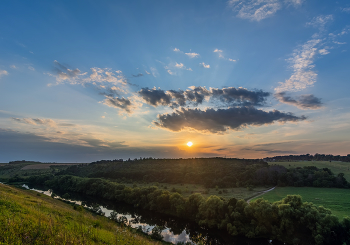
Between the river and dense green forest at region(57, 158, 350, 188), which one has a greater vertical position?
dense green forest at region(57, 158, 350, 188)

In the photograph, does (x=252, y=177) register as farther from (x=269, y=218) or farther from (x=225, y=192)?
(x=269, y=218)

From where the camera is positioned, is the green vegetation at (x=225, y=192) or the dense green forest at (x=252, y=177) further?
the dense green forest at (x=252, y=177)

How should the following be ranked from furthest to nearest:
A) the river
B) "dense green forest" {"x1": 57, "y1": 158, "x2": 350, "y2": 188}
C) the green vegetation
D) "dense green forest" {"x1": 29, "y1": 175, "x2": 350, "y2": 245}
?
"dense green forest" {"x1": 57, "y1": 158, "x2": 350, "y2": 188} → the green vegetation → the river → "dense green forest" {"x1": 29, "y1": 175, "x2": 350, "y2": 245}

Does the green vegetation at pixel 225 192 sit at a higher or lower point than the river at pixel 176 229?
higher

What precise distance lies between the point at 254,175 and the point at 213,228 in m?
67.8

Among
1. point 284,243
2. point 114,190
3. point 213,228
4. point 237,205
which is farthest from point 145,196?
point 284,243

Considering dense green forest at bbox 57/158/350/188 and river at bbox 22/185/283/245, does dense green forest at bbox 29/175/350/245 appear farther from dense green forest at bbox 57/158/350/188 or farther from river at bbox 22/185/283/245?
dense green forest at bbox 57/158/350/188

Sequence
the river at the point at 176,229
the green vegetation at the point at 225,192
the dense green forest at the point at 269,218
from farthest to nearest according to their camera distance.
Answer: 1. the green vegetation at the point at 225,192
2. the river at the point at 176,229
3. the dense green forest at the point at 269,218

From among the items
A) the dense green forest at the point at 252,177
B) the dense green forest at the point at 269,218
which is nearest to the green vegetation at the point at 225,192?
the dense green forest at the point at 252,177

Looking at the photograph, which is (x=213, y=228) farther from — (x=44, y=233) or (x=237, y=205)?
(x=44, y=233)

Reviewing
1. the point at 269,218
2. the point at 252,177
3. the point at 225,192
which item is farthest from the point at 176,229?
the point at 252,177

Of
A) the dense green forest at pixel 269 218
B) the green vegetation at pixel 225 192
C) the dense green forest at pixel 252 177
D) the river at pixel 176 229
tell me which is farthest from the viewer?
the dense green forest at pixel 252 177

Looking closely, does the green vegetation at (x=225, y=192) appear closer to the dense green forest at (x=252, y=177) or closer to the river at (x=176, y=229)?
the dense green forest at (x=252, y=177)

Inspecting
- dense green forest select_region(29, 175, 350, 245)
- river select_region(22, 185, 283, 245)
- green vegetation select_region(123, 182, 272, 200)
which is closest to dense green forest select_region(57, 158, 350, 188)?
green vegetation select_region(123, 182, 272, 200)
